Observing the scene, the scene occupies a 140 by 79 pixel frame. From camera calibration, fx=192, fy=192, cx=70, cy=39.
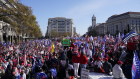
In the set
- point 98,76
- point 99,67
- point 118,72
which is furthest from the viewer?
point 99,67

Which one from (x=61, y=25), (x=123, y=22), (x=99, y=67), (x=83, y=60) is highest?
(x=61, y=25)

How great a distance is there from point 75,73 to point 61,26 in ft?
529

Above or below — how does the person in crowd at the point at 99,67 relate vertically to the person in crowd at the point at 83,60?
below

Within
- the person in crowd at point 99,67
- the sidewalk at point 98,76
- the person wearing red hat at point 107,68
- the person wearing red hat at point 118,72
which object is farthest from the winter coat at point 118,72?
the person in crowd at point 99,67

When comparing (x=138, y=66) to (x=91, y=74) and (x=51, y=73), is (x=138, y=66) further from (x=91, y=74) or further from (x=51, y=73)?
(x=51, y=73)

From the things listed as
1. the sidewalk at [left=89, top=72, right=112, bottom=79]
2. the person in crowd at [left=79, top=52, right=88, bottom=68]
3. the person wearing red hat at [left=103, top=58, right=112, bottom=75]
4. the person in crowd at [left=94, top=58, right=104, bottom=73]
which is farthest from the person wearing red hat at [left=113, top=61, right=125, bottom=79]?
the person in crowd at [left=79, top=52, right=88, bottom=68]

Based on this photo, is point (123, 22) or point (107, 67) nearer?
point (107, 67)

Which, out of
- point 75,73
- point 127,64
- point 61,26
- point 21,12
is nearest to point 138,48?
point 127,64

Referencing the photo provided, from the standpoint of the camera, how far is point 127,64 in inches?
420

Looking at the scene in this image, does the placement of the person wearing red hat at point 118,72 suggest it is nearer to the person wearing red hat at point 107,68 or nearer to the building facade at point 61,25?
the person wearing red hat at point 107,68

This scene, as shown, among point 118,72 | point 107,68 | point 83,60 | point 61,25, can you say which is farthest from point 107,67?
point 61,25

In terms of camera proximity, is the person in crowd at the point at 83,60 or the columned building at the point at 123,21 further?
the columned building at the point at 123,21

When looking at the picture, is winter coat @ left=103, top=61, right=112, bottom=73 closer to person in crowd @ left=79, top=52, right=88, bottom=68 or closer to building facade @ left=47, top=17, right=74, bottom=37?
person in crowd @ left=79, top=52, right=88, bottom=68

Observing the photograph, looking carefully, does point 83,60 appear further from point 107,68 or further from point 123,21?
point 123,21
